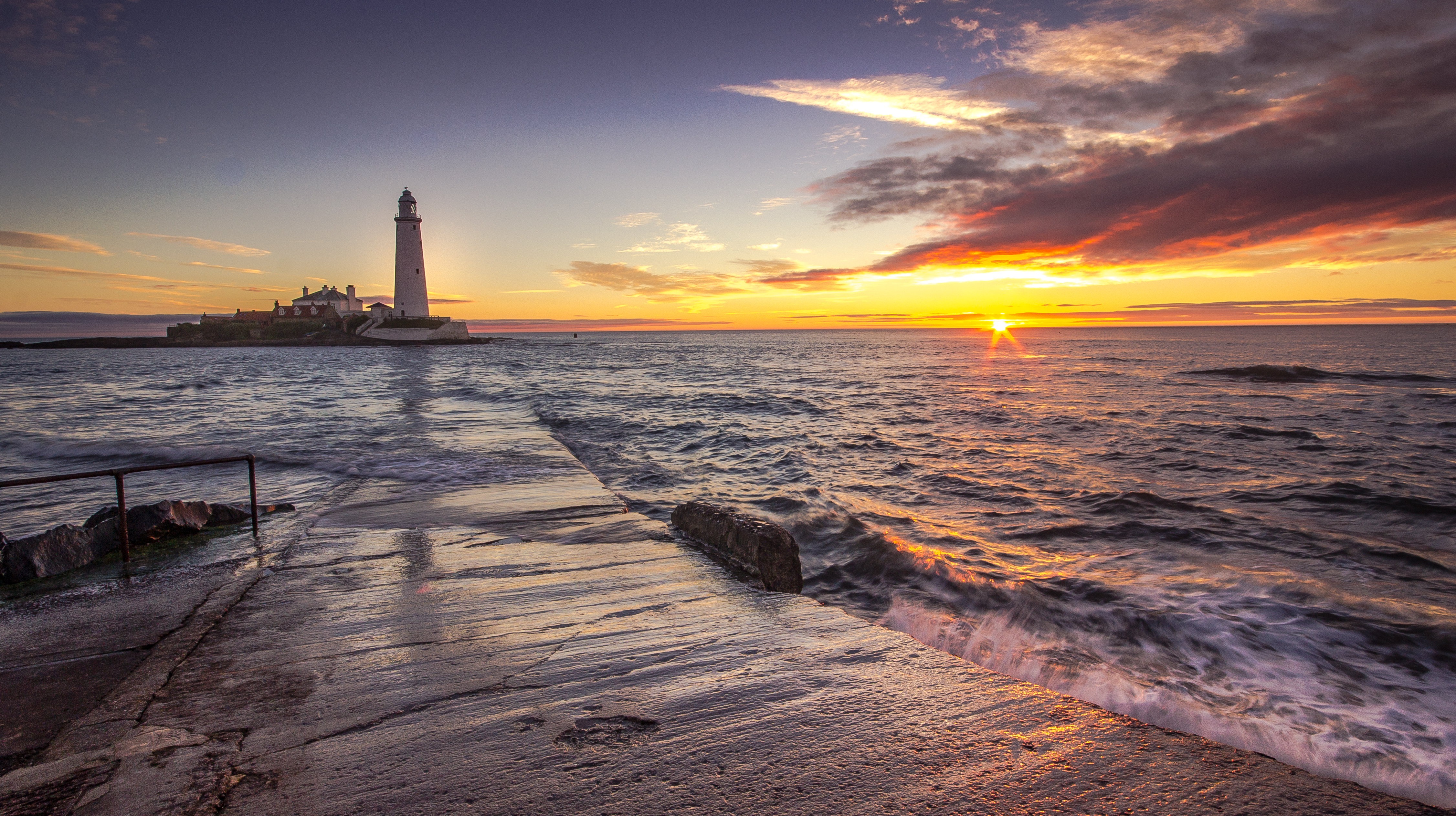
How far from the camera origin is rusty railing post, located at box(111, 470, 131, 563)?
14.9 feet

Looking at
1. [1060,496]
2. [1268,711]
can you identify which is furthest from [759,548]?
[1060,496]

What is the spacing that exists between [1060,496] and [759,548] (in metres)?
Result: 6.85

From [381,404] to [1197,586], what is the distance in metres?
21.0

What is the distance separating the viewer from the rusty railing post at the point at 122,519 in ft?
14.9

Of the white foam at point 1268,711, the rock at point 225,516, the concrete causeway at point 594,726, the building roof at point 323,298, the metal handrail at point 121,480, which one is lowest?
the white foam at point 1268,711

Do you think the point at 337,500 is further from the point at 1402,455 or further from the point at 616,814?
the point at 1402,455

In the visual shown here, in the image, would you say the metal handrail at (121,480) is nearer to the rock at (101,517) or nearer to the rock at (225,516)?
the rock at (101,517)

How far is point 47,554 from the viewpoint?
460cm

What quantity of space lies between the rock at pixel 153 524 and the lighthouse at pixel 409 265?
74227 mm

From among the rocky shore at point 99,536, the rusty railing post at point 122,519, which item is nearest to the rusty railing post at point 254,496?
the rocky shore at point 99,536

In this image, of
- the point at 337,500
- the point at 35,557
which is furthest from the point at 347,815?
the point at 337,500

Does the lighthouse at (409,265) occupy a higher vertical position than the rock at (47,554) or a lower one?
higher

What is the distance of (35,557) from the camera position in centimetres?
452

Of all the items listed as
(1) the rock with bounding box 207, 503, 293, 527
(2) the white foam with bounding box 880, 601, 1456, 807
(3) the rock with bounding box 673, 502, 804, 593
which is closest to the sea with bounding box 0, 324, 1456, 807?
(2) the white foam with bounding box 880, 601, 1456, 807
